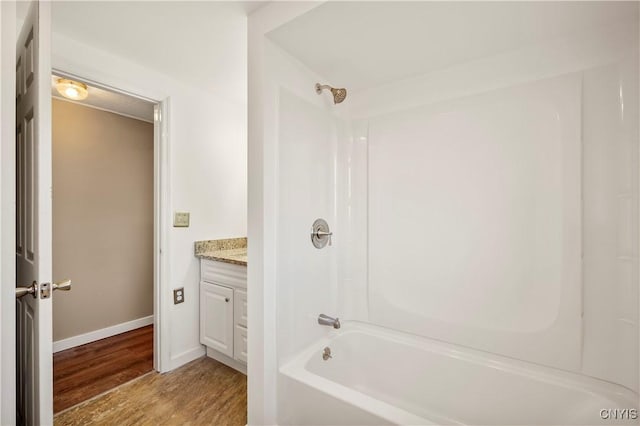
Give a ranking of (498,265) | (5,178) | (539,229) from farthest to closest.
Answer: (498,265), (539,229), (5,178)

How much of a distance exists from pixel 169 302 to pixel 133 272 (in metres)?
1.12

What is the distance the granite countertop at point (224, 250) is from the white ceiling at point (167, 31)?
50.0 inches

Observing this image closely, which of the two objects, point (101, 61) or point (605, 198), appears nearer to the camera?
point (605, 198)

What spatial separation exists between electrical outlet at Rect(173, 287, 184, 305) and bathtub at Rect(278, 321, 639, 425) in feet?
3.63

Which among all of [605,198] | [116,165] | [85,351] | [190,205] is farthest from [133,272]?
[605,198]

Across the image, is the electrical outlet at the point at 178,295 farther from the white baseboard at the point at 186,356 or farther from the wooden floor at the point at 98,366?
the wooden floor at the point at 98,366

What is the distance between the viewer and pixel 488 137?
1.53 m

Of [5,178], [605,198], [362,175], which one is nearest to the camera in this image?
[5,178]

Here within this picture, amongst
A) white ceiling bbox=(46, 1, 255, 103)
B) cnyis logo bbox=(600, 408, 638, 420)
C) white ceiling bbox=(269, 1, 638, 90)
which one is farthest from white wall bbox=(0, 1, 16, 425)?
cnyis logo bbox=(600, 408, 638, 420)

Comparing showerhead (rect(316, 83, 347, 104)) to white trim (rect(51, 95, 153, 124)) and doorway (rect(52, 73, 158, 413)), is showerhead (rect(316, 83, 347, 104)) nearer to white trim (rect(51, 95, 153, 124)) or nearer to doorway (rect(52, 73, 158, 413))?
doorway (rect(52, 73, 158, 413))

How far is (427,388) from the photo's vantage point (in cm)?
159

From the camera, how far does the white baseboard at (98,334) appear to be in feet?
7.86

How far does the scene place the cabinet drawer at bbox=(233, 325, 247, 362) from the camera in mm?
1972

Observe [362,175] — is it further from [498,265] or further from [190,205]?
[190,205]
